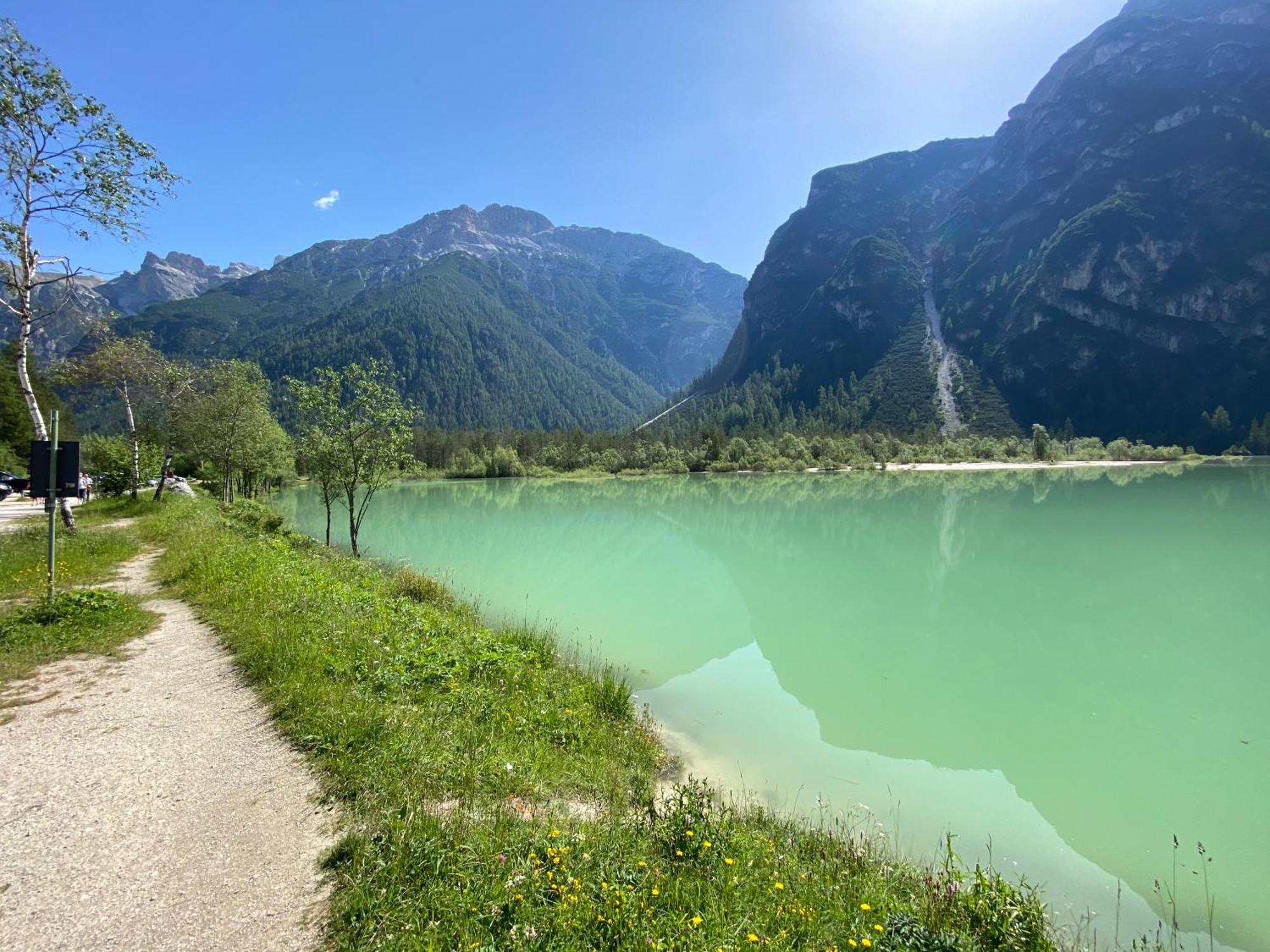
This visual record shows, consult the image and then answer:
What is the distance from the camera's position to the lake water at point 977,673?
24.1ft

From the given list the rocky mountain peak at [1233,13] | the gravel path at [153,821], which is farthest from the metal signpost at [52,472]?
the rocky mountain peak at [1233,13]

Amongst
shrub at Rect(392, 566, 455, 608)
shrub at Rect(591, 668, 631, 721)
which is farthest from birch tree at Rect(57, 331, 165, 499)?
shrub at Rect(591, 668, 631, 721)

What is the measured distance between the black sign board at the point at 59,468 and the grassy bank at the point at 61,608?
1873mm

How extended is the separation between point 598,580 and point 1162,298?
21022cm

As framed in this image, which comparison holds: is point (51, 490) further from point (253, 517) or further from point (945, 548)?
point (945, 548)

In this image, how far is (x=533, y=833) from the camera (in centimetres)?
456

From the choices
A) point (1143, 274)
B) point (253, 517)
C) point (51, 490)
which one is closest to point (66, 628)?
point (51, 490)

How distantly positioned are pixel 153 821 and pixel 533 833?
3.14 m

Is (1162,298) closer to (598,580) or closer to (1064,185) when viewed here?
(1064,185)

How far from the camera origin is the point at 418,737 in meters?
5.98

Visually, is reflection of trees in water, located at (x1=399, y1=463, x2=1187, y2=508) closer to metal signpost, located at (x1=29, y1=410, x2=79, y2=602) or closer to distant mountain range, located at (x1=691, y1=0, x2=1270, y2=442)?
metal signpost, located at (x1=29, y1=410, x2=79, y2=602)

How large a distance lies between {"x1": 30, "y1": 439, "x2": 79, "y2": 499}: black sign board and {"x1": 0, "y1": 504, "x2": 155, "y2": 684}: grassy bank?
187 cm

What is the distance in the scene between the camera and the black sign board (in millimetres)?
9180

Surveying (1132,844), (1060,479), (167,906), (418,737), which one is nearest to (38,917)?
(167,906)
